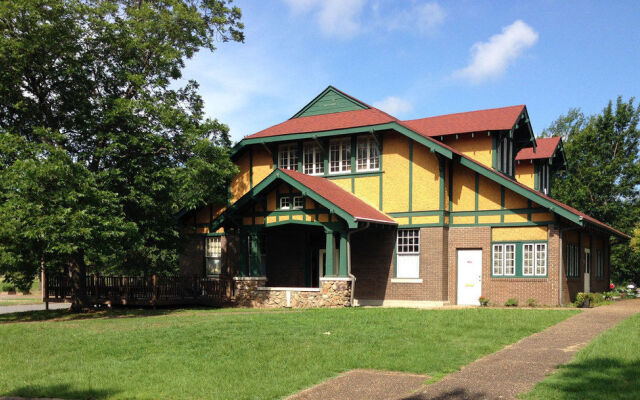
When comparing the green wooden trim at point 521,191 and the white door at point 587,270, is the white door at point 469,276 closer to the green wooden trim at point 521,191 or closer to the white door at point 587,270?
the green wooden trim at point 521,191

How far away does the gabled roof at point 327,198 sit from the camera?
2139 cm

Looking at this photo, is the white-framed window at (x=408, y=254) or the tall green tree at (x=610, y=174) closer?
the white-framed window at (x=408, y=254)

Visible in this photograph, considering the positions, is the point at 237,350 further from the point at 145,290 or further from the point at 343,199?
the point at 145,290

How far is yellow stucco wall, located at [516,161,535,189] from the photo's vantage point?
30422 mm

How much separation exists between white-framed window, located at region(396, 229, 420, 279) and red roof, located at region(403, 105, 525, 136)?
13.8 feet

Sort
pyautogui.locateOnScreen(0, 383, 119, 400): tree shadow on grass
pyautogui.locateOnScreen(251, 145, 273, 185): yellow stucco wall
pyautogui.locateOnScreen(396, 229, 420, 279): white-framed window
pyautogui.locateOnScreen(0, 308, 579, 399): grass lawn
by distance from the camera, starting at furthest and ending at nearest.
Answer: pyautogui.locateOnScreen(251, 145, 273, 185): yellow stucco wall, pyautogui.locateOnScreen(396, 229, 420, 279): white-framed window, pyautogui.locateOnScreen(0, 308, 579, 399): grass lawn, pyautogui.locateOnScreen(0, 383, 119, 400): tree shadow on grass

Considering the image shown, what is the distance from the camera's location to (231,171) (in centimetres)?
2467

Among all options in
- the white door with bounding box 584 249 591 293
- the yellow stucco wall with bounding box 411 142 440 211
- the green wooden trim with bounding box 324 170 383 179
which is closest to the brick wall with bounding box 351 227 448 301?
the yellow stucco wall with bounding box 411 142 440 211

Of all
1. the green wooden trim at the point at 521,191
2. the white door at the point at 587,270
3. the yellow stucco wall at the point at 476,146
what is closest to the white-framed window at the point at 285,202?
the green wooden trim at the point at 521,191

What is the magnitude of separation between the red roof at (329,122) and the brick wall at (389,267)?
4545 millimetres

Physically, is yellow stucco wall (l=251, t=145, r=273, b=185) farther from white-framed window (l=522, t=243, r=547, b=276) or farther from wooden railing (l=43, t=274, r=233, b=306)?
white-framed window (l=522, t=243, r=547, b=276)

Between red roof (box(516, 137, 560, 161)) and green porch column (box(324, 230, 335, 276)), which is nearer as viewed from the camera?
green porch column (box(324, 230, 335, 276))

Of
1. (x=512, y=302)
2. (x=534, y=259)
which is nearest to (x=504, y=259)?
(x=534, y=259)

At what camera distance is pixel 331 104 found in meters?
28.2
